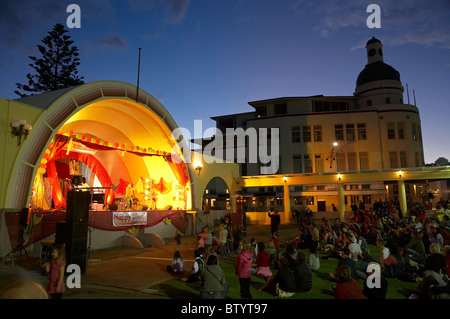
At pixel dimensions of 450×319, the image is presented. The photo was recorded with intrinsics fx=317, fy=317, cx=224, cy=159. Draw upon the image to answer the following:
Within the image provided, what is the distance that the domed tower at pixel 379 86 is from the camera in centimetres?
3891

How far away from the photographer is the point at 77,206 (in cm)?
923

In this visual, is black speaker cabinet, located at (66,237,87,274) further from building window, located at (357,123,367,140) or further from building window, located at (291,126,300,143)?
building window, located at (357,123,367,140)

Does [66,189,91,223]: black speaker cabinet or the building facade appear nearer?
[66,189,91,223]: black speaker cabinet

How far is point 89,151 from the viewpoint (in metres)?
18.4

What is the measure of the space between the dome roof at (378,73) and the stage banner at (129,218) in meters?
35.8

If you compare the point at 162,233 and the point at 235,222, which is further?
the point at 235,222

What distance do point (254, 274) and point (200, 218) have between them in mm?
11992

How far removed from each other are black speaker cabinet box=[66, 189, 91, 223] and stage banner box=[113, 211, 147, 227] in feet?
16.1

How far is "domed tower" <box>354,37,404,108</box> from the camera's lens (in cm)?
3891

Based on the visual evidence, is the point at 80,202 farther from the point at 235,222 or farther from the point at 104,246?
the point at 235,222

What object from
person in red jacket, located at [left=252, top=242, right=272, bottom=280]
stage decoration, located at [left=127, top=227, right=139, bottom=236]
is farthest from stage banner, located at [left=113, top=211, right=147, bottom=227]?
person in red jacket, located at [left=252, top=242, right=272, bottom=280]

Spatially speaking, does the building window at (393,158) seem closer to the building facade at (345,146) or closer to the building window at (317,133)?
the building facade at (345,146)
